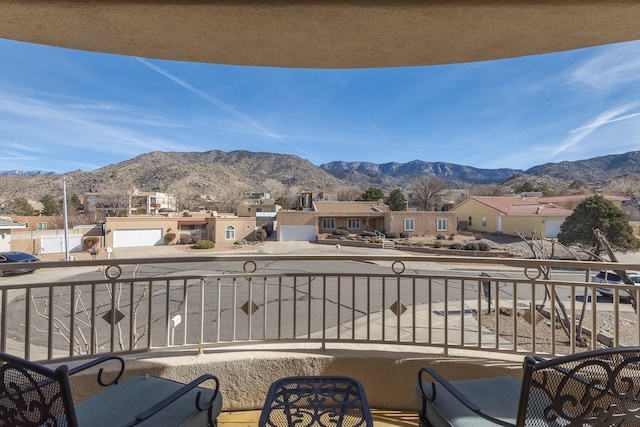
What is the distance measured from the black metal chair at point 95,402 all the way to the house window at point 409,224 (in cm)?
2353

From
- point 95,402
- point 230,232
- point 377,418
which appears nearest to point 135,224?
point 230,232

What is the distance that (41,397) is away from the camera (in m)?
0.80

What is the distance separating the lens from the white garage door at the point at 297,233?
79.4 ft

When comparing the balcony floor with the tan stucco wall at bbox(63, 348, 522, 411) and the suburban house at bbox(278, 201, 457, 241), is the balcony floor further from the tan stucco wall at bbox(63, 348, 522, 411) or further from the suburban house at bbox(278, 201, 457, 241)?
the suburban house at bbox(278, 201, 457, 241)

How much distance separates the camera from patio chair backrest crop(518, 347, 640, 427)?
0.82 m

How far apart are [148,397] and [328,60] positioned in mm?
2082

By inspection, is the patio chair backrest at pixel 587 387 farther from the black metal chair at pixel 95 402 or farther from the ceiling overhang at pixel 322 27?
the ceiling overhang at pixel 322 27

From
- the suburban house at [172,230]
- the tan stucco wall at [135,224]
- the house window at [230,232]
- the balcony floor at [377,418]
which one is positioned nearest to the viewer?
the balcony floor at [377,418]

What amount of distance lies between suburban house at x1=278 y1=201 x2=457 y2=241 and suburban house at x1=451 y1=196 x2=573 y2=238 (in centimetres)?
223

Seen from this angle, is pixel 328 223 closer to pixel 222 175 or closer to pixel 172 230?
pixel 172 230

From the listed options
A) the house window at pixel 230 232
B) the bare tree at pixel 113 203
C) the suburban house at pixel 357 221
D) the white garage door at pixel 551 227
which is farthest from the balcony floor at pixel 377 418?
the bare tree at pixel 113 203

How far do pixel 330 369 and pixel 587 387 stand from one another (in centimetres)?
139

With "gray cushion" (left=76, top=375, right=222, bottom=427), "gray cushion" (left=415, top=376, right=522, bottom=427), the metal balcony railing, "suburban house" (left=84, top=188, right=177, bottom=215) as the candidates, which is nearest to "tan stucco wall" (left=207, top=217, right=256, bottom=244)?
"suburban house" (left=84, top=188, right=177, bottom=215)

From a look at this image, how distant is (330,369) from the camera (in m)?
1.89
